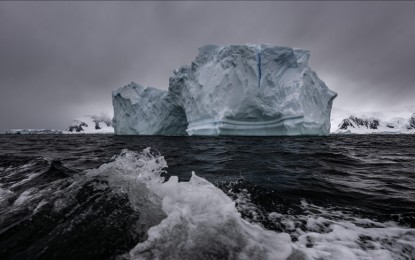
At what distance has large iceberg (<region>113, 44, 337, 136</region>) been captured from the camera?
21406 millimetres

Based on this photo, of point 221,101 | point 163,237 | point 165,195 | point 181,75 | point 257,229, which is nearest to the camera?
point 163,237

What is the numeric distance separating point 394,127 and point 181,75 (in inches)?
5126

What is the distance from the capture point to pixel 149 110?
29797mm

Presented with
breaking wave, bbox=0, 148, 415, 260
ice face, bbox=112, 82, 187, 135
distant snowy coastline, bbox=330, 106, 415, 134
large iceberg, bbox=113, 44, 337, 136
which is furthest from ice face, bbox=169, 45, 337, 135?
distant snowy coastline, bbox=330, 106, 415, 134

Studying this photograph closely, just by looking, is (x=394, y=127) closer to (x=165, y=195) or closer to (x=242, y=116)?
(x=242, y=116)

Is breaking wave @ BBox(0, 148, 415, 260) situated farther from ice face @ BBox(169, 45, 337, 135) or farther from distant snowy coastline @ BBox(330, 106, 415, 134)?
distant snowy coastline @ BBox(330, 106, 415, 134)

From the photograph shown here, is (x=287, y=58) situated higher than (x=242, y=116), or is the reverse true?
(x=287, y=58)

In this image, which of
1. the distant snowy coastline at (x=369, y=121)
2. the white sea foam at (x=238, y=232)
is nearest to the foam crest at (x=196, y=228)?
the white sea foam at (x=238, y=232)

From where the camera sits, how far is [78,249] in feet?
6.14

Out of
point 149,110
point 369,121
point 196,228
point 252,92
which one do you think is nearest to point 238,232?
point 196,228

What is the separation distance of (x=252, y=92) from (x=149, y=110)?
14.1 meters

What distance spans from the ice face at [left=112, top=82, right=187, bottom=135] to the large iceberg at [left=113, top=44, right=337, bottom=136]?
4.42 metres

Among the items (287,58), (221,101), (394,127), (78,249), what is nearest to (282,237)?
(78,249)

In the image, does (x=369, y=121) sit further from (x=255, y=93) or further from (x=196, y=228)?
(x=196, y=228)
